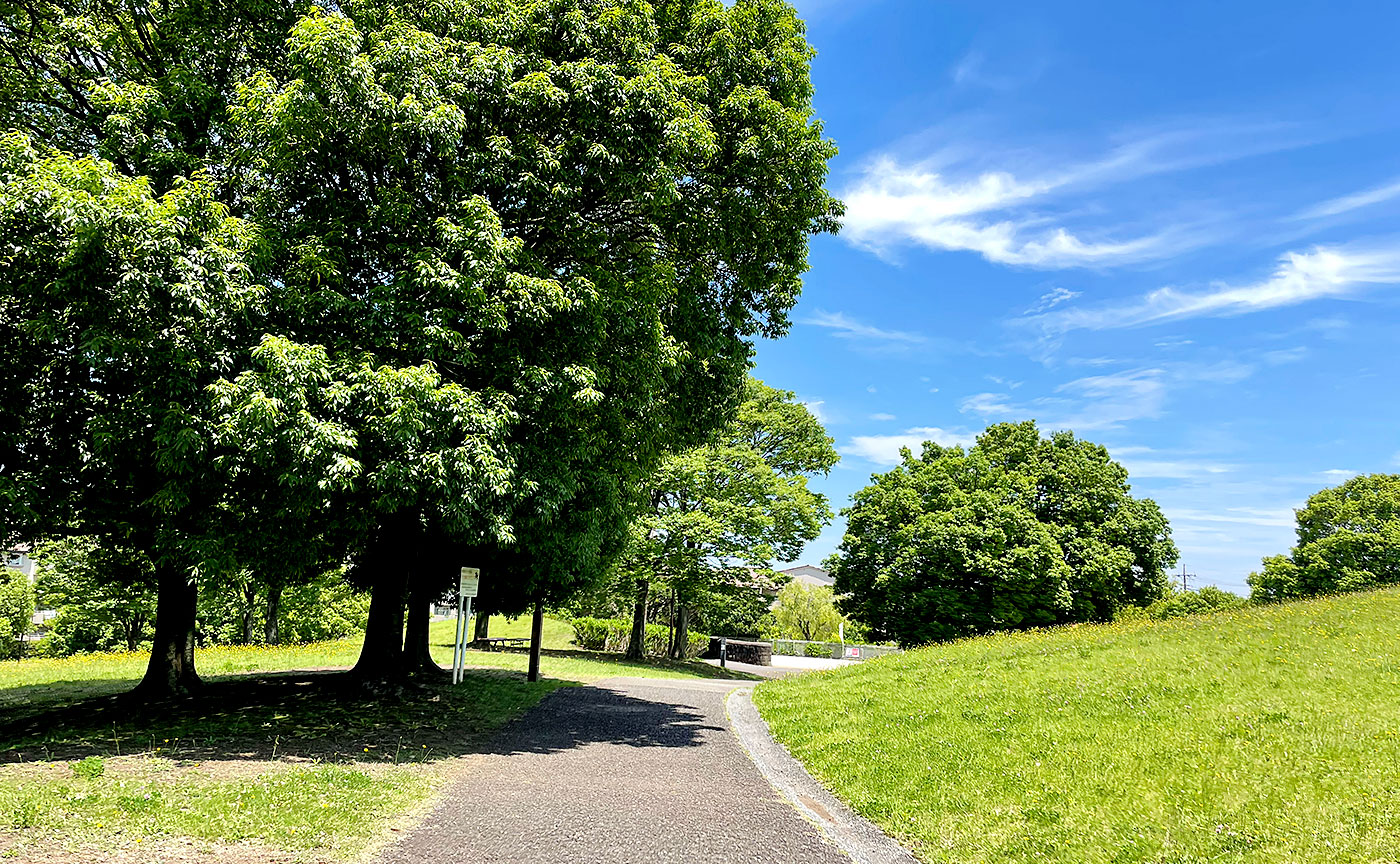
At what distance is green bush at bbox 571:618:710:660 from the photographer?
3553 cm

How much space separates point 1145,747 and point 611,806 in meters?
5.80

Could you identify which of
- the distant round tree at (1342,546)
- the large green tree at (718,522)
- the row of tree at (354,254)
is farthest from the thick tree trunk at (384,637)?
the distant round tree at (1342,546)

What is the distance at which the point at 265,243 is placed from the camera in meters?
8.88

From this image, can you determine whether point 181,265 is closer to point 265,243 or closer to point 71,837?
point 265,243

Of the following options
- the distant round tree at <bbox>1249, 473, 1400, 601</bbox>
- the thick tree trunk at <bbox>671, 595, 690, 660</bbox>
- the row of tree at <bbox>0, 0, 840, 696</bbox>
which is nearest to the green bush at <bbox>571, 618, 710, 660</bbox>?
the thick tree trunk at <bbox>671, 595, 690, 660</bbox>

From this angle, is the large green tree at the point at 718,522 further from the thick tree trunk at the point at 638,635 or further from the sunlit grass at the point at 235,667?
the sunlit grass at the point at 235,667

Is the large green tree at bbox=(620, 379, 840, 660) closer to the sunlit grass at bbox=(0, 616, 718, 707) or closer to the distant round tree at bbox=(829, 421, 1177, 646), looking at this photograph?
the sunlit grass at bbox=(0, 616, 718, 707)

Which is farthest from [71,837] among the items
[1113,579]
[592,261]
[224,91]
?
[1113,579]

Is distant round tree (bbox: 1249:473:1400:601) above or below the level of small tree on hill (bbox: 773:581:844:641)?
above

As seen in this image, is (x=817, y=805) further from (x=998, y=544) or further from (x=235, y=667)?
(x=998, y=544)

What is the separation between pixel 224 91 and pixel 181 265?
4.41 m

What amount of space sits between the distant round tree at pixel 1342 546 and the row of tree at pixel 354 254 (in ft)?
150

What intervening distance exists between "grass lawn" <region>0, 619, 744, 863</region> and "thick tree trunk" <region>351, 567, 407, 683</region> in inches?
24.5

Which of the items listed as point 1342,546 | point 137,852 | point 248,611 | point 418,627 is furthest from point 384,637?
point 1342,546
